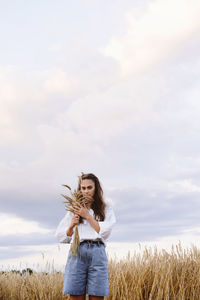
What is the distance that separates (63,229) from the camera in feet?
13.1

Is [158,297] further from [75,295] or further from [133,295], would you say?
[75,295]

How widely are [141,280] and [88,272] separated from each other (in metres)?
1.76

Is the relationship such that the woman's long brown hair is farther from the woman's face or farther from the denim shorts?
the denim shorts

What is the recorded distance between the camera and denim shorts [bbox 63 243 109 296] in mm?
3631

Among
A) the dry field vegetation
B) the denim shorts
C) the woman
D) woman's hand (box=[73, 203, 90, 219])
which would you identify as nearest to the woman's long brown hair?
the woman

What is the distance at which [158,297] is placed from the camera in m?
4.79

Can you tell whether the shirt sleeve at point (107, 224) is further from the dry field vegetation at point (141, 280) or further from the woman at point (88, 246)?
the dry field vegetation at point (141, 280)

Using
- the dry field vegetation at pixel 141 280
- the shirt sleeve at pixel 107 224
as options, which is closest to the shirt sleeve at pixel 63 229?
the shirt sleeve at pixel 107 224

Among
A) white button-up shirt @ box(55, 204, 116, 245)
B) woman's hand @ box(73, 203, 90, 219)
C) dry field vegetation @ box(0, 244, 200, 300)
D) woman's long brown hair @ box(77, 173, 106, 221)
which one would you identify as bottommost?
dry field vegetation @ box(0, 244, 200, 300)

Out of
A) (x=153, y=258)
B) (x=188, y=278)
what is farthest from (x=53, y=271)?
(x=188, y=278)

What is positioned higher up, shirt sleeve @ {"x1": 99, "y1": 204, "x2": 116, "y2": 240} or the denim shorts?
shirt sleeve @ {"x1": 99, "y1": 204, "x2": 116, "y2": 240}

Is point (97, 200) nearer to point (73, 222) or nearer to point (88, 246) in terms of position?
point (73, 222)

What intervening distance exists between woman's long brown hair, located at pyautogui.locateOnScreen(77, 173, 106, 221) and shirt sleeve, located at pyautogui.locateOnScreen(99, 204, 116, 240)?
2.2 inches

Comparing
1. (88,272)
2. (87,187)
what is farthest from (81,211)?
(88,272)
